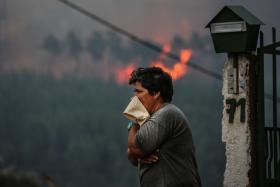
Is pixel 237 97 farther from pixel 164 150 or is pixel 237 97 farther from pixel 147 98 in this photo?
pixel 164 150

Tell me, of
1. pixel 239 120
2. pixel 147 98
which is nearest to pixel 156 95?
pixel 147 98

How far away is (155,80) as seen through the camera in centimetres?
472

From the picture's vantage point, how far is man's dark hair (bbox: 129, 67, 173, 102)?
4719 millimetres

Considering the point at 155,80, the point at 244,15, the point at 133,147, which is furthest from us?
the point at 244,15

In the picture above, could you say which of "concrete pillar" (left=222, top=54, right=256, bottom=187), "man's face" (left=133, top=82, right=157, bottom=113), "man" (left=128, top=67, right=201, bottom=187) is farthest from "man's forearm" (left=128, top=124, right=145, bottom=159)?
"concrete pillar" (left=222, top=54, right=256, bottom=187)

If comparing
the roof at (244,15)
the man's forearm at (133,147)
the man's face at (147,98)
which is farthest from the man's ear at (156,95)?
the roof at (244,15)

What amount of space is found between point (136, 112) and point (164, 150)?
0.30 metres

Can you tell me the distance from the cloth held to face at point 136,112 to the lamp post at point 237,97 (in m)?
2.52

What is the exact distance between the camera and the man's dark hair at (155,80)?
4.72 m

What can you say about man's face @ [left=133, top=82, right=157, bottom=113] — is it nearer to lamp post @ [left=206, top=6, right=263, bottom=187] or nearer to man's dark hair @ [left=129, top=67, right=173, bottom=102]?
man's dark hair @ [left=129, top=67, right=173, bottom=102]

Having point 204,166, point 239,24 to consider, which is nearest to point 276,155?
point 239,24

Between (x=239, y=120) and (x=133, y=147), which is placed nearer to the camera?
(x=133, y=147)

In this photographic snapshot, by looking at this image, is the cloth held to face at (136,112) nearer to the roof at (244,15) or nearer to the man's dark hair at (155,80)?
the man's dark hair at (155,80)

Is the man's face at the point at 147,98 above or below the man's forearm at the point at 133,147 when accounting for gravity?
above
